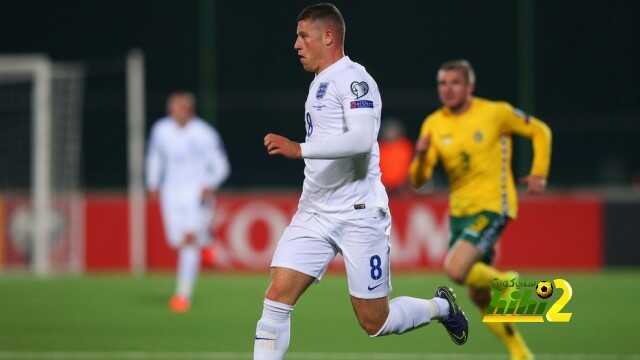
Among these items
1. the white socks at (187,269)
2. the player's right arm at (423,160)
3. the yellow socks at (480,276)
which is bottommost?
the white socks at (187,269)

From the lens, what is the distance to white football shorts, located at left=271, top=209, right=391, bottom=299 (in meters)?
7.68

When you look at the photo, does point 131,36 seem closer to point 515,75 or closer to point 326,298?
point 515,75

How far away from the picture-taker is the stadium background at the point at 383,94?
62.1 ft

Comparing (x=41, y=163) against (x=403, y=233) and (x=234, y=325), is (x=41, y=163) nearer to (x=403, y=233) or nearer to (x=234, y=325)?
(x=403, y=233)

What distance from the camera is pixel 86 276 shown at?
63.3 ft

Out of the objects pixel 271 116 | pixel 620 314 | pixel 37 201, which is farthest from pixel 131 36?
pixel 620 314

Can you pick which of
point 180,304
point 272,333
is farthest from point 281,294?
point 180,304

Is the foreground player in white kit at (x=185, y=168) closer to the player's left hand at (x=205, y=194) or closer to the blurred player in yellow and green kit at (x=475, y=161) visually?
the player's left hand at (x=205, y=194)

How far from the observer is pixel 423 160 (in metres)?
10.3

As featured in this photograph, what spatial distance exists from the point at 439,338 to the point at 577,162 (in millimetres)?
12977

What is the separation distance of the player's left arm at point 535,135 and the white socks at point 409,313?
2.23m

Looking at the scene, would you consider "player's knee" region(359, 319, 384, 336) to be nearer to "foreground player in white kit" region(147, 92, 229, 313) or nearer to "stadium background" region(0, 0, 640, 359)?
"foreground player in white kit" region(147, 92, 229, 313)

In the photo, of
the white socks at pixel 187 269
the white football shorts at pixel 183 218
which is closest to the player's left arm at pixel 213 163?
the white football shorts at pixel 183 218

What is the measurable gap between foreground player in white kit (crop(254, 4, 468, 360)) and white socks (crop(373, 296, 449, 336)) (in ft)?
0.04
